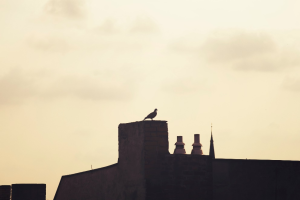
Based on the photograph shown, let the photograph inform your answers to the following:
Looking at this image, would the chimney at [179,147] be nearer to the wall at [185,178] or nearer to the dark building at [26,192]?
the wall at [185,178]

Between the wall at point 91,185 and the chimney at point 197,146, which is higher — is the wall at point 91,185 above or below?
below

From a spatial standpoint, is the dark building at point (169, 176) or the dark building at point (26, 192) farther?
the dark building at point (26, 192)

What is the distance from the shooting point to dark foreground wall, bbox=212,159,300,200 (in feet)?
51.0

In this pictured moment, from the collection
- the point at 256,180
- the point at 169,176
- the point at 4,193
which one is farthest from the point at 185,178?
the point at 4,193

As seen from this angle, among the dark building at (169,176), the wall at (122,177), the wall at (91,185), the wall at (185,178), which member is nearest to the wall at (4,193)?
the wall at (91,185)

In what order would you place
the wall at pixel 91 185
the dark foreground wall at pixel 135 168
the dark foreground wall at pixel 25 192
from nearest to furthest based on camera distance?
the dark foreground wall at pixel 135 168, the wall at pixel 91 185, the dark foreground wall at pixel 25 192

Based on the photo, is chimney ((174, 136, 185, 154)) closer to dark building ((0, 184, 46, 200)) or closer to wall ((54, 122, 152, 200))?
wall ((54, 122, 152, 200))

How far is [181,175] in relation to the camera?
46.9 ft

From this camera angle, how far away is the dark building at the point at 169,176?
562 inches

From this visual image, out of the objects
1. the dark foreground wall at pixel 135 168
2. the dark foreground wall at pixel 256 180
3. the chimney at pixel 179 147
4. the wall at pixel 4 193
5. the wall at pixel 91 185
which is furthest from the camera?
the wall at pixel 4 193

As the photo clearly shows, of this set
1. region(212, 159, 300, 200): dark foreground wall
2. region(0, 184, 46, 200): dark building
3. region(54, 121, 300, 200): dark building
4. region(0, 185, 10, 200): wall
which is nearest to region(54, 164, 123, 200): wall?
region(54, 121, 300, 200): dark building

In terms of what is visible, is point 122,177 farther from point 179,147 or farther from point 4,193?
point 4,193

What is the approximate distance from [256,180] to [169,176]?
2711 mm

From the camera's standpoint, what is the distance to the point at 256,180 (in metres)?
15.8
